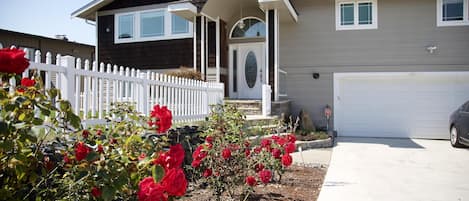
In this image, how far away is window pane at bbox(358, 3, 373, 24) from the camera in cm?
1153

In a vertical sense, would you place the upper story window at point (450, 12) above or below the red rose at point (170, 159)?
above

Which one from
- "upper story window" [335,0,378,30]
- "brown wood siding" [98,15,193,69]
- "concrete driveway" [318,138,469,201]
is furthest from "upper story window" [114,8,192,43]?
"concrete driveway" [318,138,469,201]

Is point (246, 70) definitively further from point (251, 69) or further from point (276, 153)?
point (276, 153)

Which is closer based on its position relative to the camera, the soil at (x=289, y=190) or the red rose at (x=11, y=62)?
the red rose at (x=11, y=62)

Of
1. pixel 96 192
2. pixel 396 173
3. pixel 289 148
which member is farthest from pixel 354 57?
pixel 96 192

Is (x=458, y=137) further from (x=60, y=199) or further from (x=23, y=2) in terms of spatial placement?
(x=23, y=2)

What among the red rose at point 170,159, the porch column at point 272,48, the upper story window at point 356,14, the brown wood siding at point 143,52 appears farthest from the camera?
the brown wood siding at point 143,52

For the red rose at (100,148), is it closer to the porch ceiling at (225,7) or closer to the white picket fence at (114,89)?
the white picket fence at (114,89)

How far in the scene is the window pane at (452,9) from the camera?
11008 millimetres

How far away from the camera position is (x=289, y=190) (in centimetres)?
486

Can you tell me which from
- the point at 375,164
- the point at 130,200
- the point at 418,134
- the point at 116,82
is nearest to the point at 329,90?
the point at 418,134

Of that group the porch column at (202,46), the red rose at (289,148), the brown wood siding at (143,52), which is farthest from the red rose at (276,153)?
the brown wood siding at (143,52)

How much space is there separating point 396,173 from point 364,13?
22.6 ft

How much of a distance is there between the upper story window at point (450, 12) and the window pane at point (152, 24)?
30.7ft
